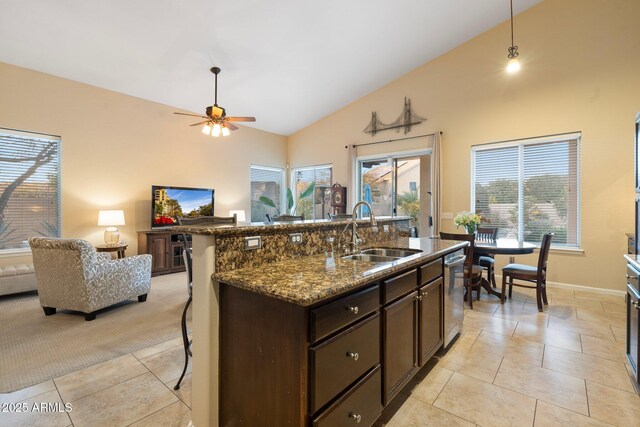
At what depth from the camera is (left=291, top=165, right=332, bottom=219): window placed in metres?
7.48

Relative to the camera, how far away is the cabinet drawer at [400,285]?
1.64 metres

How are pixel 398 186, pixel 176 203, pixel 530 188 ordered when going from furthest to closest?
Result: pixel 398 186
pixel 176 203
pixel 530 188

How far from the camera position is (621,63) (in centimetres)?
408

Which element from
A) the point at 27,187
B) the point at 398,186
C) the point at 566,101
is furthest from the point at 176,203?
the point at 566,101

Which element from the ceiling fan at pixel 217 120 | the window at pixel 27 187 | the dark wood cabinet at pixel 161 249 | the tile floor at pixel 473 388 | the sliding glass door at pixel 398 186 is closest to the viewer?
the tile floor at pixel 473 388

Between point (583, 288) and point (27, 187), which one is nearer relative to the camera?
point (583, 288)

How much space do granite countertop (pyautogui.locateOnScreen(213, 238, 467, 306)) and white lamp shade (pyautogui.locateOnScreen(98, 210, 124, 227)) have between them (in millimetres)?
4253

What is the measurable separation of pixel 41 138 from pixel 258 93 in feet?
11.7

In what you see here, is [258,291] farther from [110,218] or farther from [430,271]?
[110,218]

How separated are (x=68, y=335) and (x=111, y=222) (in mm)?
2295

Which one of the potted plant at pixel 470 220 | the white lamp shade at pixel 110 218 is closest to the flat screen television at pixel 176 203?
Result: the white lamp shade at pixel 110 218

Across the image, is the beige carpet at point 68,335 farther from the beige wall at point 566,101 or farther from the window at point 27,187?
the beige wall at point 566,101

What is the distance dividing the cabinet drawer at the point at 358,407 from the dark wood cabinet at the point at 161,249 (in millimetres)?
4727

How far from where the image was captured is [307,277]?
4.65 feet
